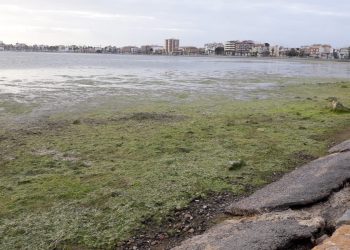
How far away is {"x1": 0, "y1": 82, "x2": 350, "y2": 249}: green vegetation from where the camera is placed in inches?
253

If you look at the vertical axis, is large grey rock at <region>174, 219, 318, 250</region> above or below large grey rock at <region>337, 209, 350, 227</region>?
below

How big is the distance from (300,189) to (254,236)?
2133 mm

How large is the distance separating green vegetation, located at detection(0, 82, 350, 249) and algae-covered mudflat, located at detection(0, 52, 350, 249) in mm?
20

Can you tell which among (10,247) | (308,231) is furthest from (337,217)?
(10,247)

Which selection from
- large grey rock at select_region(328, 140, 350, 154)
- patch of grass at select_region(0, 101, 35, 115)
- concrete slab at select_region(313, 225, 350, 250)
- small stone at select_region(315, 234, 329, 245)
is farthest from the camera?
patch of grass at select_region(0, 101, 35, 115)

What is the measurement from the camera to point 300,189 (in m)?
6.93

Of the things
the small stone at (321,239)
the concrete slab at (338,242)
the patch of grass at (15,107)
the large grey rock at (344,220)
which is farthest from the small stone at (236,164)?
the patch of grass at (15,107)

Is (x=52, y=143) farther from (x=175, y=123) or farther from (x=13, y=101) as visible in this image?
(x=13, y=101)

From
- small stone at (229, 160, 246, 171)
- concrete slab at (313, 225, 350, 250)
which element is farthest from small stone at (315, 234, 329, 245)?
small stone at (229, 160, 246, 171)

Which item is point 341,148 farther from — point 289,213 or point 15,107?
point 15,107

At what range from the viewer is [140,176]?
845 cm

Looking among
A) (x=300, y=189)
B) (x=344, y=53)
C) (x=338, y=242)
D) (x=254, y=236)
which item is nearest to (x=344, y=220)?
(x=338, y=242)

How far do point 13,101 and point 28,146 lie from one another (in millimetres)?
9895

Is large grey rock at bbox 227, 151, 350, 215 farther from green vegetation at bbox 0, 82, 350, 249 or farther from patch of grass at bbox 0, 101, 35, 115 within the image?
patch of grass at bbox 0, 101, 35, 115
